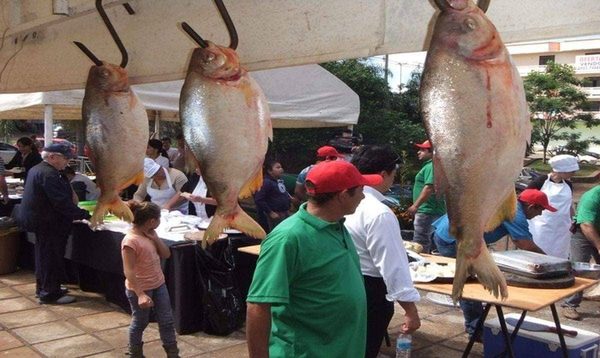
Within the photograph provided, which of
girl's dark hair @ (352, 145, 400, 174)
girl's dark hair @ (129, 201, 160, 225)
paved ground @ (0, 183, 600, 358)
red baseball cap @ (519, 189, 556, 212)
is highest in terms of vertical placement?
girl's dark hair @ (352, 145, 400, 174)

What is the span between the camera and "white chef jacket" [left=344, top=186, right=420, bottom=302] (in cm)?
335

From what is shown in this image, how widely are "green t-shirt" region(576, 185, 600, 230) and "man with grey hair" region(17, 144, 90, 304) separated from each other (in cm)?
506

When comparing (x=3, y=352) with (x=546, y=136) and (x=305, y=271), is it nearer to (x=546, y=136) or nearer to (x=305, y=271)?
(x=305, y=271)

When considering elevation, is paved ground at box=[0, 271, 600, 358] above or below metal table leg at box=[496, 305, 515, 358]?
below

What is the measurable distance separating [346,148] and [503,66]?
5.97 metres

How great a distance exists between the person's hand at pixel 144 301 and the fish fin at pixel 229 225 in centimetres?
307

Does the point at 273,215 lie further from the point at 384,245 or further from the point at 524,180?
the point at 524,180

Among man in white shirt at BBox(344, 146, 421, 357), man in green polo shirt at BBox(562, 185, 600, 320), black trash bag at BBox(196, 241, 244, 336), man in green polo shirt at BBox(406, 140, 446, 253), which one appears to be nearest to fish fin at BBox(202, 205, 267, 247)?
man in white shirt at BBox(344, 146, 421, 357)

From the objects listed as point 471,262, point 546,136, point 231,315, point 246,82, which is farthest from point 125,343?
point 546,136

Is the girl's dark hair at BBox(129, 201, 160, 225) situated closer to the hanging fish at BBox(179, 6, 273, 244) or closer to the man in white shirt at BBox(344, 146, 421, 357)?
the man in white shirt at BBox(344, 146, 421, 357)

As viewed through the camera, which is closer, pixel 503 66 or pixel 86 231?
pixel 503 66

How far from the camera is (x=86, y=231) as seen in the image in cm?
644

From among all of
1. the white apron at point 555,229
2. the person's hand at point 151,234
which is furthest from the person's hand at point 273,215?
the white apron at point 555,229

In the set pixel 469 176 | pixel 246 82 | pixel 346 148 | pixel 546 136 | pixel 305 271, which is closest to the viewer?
pixel 469 176
